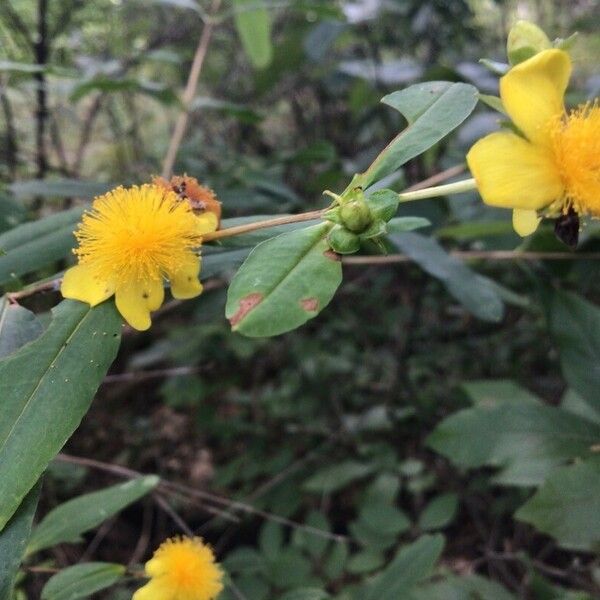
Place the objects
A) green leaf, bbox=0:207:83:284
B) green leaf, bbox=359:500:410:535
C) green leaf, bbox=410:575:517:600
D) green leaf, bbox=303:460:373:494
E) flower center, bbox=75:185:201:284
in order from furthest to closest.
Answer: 1. green leaf, bbox=303:460:373:494
2. green leaf, bbox=359:500:410:535
3. green leaf, bbox=410:575:517:600
4. green leaf, bbox=0:207:83:284
5. flower center, bbox=75:185:201:284

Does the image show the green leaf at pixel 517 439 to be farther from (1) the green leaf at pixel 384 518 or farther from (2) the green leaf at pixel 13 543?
(2) the green leaf at pixel 13 543

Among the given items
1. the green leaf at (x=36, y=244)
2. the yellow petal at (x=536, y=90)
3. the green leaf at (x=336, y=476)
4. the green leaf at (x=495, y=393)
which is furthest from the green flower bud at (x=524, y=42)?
the green leaf at (x=336, y=476)

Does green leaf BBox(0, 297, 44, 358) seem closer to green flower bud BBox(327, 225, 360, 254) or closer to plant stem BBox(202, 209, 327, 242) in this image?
plant stem BBox(202, 209, 327, 242)

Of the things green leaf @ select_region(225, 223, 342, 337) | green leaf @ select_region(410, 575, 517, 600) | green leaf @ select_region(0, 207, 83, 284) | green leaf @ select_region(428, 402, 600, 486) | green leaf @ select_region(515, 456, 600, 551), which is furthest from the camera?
green leaf @ select_region(410, 575, 517, 600)

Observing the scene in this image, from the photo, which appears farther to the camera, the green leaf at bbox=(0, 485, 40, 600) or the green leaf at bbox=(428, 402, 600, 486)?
the green leaf at bbox=(428, 402, 600, 486)

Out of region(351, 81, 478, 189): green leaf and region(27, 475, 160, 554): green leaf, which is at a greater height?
region(351, 81, 478, 189): green leaf

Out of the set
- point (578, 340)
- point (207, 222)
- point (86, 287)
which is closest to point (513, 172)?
point (207, 222)

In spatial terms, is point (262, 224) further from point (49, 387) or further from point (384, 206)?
point (49, 387)

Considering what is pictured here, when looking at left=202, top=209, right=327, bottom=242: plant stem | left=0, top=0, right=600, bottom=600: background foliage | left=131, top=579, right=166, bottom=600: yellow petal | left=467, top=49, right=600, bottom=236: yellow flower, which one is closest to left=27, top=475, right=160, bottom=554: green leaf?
left=0, top=0, right=600, bottom=600: background foliage
